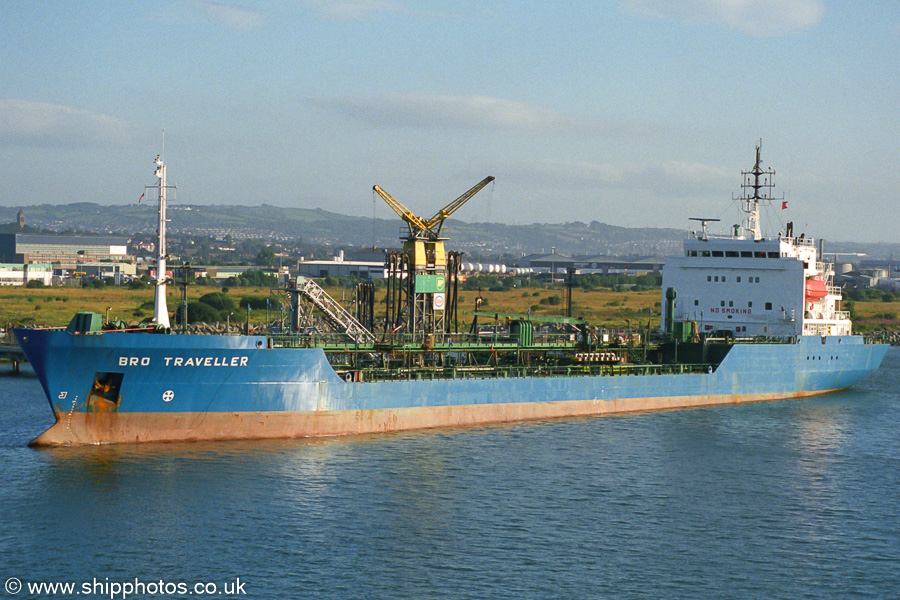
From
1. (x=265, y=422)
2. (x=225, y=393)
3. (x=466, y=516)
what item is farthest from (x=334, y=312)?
(x=466, y=516)

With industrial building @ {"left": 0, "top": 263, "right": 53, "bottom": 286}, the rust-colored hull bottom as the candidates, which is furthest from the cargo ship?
industrial building @ {"left": 0, "top": 263, "right": 53, "bottom": 286}

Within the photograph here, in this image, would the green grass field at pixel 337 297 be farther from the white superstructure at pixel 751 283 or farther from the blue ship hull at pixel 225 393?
the blue ship hull at pixel 225 393

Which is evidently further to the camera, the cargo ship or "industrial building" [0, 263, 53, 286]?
"industrial building" [0, 263, 53, 286]

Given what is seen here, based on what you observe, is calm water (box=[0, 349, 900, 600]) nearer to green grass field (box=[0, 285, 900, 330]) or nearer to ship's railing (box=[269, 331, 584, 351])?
ship's railing (box=[269, 331, 584, 351])

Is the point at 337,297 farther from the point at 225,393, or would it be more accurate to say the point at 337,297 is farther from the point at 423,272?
the point at 225,393

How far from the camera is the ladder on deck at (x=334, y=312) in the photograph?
3728 centimetres

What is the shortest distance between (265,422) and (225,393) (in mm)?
1639

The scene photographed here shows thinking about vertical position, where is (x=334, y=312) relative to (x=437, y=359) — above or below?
above

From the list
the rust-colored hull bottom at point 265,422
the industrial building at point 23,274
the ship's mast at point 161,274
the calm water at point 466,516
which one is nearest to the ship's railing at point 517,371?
the rust-colored hull bottom at point 265,422

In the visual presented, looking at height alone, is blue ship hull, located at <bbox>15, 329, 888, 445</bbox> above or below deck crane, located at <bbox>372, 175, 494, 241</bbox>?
below

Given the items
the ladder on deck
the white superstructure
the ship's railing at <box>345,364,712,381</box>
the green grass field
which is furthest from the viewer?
the green grass field

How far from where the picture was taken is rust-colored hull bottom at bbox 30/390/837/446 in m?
29.6

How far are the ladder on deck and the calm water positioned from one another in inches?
224

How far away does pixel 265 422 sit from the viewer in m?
31.2
